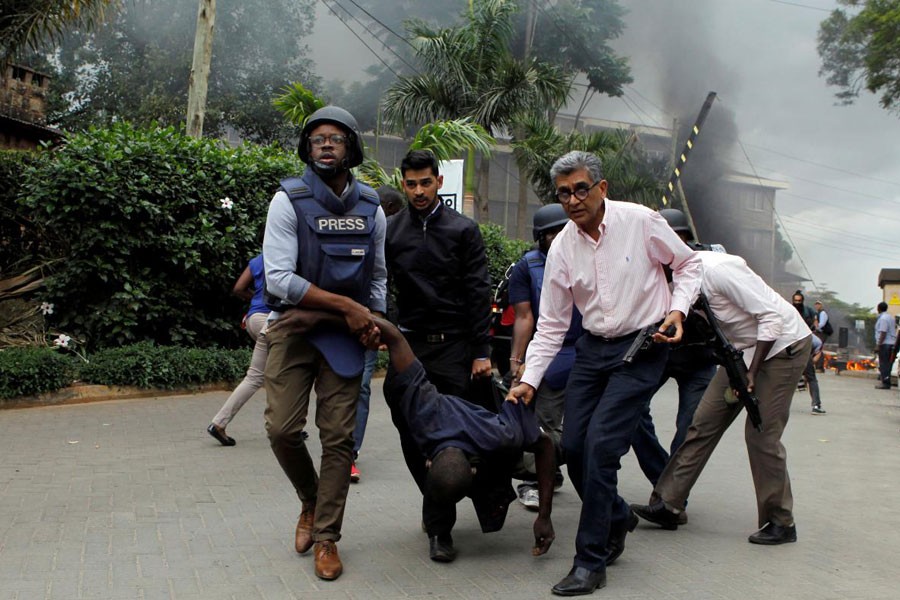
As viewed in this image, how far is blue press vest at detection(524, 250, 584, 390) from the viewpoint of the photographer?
5.49 metres

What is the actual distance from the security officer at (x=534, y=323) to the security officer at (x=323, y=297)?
4.96 feet

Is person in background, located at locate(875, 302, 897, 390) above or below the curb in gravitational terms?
above

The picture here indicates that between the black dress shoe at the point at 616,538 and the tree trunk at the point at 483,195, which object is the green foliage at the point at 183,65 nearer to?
the tree trunk at the point at 483,195

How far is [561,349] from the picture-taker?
5.44m

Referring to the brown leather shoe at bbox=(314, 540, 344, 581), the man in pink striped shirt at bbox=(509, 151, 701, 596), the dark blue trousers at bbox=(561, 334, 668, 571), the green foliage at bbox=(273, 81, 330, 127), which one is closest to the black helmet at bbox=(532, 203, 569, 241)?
the man in pink striped shirt at bbox=(509, 151, 701, 596)

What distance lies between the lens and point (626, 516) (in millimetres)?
4414

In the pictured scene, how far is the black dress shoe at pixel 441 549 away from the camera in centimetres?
441

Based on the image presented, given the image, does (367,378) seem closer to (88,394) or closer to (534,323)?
(534,323)

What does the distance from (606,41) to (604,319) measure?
29.7 meters

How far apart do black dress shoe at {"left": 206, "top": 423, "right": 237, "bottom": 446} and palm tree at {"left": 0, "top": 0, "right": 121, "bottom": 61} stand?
5889 mm

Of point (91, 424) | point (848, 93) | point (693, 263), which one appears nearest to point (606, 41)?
point (848, 93)

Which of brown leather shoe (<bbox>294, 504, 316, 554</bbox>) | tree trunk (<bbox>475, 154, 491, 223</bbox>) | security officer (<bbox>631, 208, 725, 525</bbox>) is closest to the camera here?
brown leather shoe (<bbox>294, 504, 316, 554</bbox>)

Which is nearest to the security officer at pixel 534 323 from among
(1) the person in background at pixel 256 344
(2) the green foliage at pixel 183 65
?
(1) the person in background at pixel 256 344

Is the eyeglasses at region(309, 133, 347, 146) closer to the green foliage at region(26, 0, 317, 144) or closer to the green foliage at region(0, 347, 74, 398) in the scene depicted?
the green foliage at region(0, 347, 74, 398)
